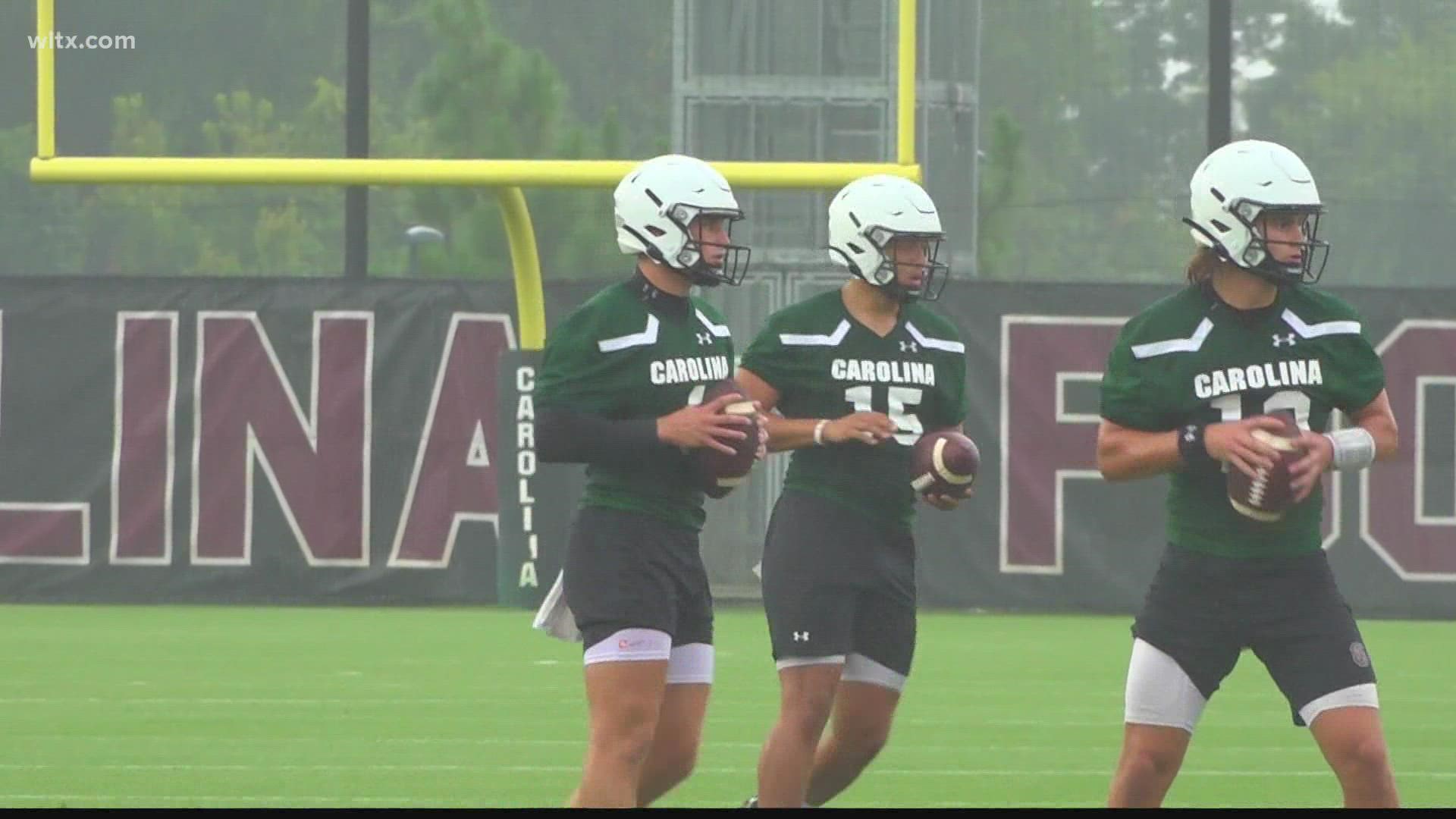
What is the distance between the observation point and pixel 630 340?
6898mm

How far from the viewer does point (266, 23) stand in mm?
17000

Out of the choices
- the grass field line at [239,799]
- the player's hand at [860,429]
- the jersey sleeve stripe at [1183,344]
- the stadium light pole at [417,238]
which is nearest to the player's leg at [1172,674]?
the jersey sleeve stripe at [1183,344]

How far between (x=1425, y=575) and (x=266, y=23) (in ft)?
24.7

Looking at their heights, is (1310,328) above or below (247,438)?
above

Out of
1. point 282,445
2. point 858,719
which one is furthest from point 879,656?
point 282,445

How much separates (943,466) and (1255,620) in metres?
1.25

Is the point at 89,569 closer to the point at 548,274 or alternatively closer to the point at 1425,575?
the point at 548,274

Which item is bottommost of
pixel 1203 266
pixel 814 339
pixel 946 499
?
pixel 946 499

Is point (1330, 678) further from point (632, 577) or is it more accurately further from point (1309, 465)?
point (632, 577)

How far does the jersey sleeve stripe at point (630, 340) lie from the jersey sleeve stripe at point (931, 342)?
1079 mm

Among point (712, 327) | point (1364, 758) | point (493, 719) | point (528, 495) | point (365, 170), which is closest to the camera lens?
point (1364, 758)

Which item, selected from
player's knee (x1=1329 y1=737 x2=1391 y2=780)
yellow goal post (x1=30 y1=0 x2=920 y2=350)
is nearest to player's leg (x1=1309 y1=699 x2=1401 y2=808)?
player's knee (x1=1329 y1=737 x2=1391 y2=780)

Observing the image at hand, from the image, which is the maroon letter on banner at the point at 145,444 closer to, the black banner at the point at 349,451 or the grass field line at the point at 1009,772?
the black banner at the point at 349,451
